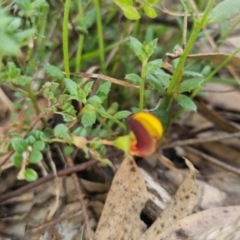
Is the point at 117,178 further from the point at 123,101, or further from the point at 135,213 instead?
the point at 123,101

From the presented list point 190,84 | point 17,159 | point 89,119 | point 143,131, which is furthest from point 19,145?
point 190,84

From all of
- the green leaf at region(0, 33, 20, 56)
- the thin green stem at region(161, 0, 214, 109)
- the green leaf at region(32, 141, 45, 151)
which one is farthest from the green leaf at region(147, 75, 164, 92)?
the green leaf at region(0, 33, 20, 56)

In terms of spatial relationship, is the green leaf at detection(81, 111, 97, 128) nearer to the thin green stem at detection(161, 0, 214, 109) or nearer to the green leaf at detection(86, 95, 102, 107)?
the green leaf at detection(86, 95, 102, 107)

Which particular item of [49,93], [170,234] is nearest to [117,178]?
[170,234]

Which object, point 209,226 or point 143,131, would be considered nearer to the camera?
point 143,131

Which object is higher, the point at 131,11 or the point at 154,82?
the point at 131,11

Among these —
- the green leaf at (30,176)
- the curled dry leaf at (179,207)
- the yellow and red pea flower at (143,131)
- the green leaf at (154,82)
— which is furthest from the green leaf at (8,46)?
the curled dry leaf at (179,207)

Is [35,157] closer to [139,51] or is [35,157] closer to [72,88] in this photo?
[72,88]
